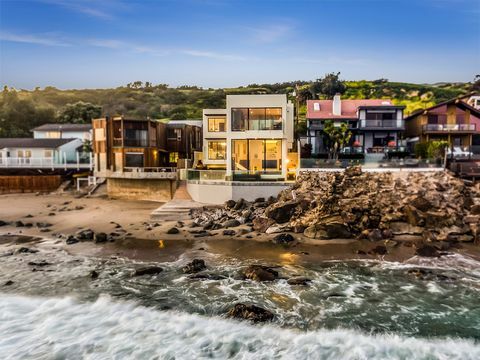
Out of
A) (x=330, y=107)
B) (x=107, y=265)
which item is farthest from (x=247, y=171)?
(x=330, y=107)

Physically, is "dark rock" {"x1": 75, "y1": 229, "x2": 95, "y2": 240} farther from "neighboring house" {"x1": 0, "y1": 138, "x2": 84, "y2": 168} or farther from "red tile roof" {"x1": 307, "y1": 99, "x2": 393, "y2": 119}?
"red tile roof" {"x1": 307, "y1": 99, "x2": 393, "y2": 119}

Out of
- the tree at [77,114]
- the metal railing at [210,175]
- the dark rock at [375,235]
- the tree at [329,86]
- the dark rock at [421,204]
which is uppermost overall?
the tree at [329,86]

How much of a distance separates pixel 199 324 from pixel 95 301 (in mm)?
4612

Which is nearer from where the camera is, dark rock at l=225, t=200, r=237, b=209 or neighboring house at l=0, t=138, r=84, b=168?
dark rock at l=225, t=200, r=237, b=209

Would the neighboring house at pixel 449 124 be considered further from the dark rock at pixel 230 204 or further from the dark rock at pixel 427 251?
the dark rock at pixel 427 251

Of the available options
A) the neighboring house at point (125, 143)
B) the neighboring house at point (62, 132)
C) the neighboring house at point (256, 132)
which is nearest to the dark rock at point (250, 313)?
the neighboring house at point (256, 132)

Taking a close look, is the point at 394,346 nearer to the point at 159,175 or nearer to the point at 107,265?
the point at 107,265

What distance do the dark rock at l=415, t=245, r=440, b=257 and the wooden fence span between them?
→ 4088 cm

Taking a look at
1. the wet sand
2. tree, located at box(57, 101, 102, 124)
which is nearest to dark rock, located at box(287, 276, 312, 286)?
the wet sand

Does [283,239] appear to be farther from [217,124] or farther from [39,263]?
[217,124]

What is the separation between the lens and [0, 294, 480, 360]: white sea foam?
10.8 m

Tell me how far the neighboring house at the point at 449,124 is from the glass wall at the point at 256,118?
23334 millimetres

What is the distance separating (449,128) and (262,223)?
3348 cm

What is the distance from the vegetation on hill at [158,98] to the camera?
7881 cm
